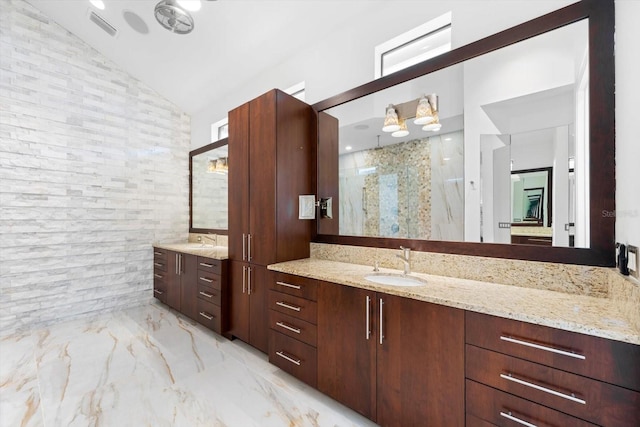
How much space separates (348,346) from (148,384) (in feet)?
5.25

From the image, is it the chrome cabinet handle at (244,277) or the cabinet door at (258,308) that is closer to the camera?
the cabinet door at (258,308)

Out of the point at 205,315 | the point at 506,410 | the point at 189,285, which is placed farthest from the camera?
the point at 189,285

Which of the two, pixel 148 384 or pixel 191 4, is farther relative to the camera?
pixel 191 4

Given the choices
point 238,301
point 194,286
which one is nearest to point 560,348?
point 238,301

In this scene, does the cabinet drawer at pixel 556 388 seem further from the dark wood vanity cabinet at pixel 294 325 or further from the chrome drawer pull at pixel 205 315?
the chrome drawer pull at pixel 205 315

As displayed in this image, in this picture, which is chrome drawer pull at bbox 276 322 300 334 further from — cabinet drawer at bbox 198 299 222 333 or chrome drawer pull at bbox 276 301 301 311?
cabinet drawer at bbox 198 299 222 333

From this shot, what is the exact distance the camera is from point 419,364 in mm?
1434

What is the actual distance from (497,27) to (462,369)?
2031 mm

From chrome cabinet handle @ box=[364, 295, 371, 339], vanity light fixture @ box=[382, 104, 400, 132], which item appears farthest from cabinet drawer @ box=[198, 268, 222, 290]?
vanity light fixture @ box=[382, 104, 400, 132]

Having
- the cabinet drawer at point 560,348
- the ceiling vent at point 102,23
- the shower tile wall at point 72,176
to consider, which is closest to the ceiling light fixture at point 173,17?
the ceiling vent at point 102,23

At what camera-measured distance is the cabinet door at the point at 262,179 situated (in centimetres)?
241

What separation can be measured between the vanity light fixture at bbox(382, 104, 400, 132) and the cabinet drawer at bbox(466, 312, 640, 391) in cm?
150

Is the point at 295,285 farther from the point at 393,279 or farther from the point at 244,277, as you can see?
the point at 244,277

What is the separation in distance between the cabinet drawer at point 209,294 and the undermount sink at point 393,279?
170cm
